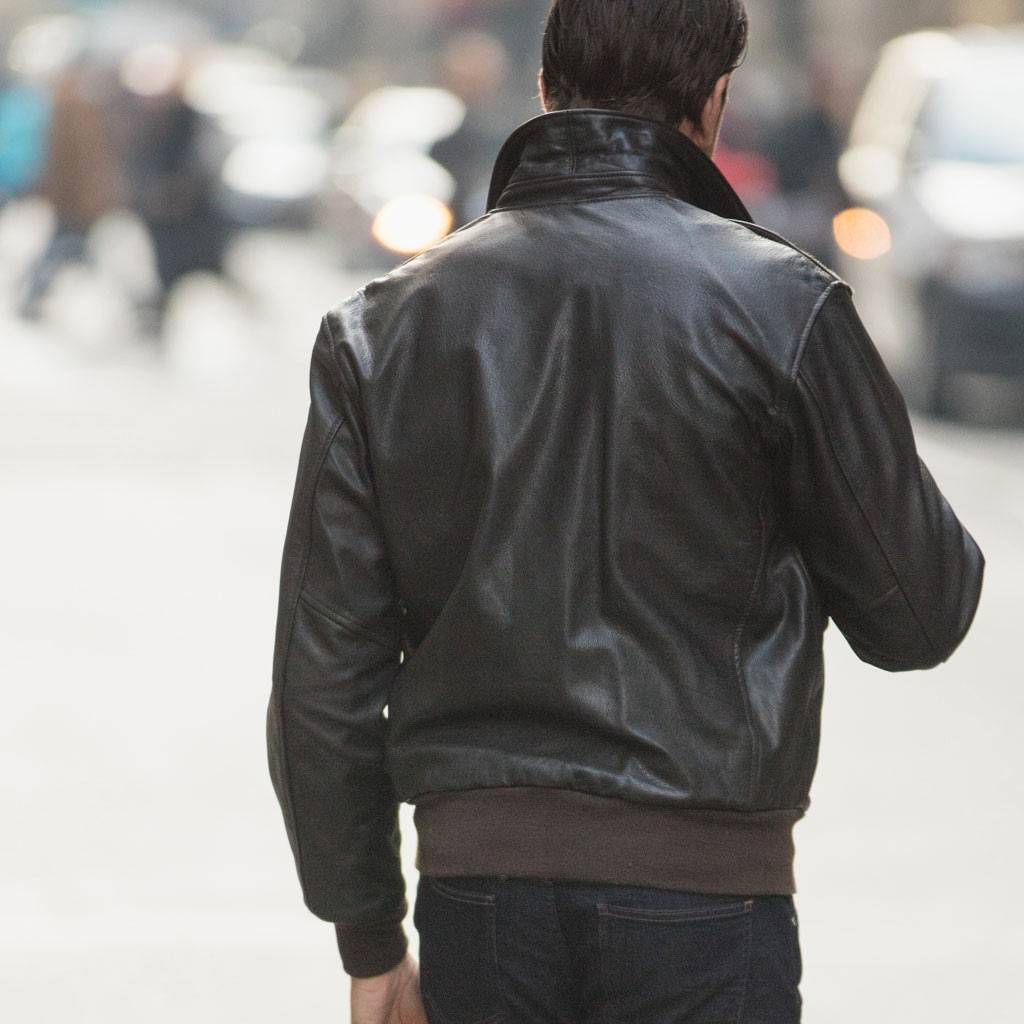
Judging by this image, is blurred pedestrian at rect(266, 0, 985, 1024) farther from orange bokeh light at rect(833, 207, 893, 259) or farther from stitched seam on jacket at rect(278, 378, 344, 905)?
orange bokeh light at rect(833, 207, 893, 259)

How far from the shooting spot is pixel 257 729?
630 centimetres

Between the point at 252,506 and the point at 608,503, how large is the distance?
740 centimetres

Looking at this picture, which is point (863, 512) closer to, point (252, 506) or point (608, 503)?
point (608, 503)

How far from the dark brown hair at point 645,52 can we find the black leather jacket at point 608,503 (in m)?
0.04

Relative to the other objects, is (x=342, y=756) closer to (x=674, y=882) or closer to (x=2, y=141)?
(x=674, y=882)

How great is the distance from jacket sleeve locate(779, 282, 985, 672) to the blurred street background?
2.28m

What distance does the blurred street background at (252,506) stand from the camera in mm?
4797

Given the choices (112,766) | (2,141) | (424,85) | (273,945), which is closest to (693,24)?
(273,945)

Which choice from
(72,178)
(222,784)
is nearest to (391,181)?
(72,178)

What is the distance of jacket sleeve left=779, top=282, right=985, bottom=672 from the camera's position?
7.19 feet

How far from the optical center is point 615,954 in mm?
2152

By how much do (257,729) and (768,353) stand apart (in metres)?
4.31

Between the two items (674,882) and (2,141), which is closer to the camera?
(674,882)

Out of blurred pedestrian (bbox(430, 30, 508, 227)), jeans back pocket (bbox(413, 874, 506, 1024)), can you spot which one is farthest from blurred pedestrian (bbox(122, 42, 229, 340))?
jeans back pocket (bbox(413, 874, 506, 1024))
